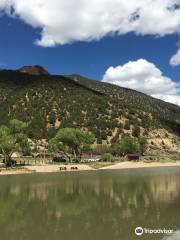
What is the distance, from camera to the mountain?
14638 cm

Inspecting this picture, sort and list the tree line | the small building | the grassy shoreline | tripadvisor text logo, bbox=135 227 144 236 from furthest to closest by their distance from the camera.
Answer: the small building
the tree line
the grassy shoreline
tripadvisor text logo, bbox=135 227 144 236

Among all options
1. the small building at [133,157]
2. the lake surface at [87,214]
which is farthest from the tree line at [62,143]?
the lake surface at [87,214]

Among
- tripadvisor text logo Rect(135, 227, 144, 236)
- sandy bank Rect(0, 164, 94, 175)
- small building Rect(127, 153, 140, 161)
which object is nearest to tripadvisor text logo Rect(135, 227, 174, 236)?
tripadvisor text logo Rect(135, 227, 144, 236)

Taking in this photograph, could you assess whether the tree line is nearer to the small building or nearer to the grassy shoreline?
the small building

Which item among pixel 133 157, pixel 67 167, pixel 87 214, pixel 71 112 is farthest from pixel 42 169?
pixel 71 112

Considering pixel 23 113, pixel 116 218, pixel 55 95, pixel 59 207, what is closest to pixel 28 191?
pixel 59 207

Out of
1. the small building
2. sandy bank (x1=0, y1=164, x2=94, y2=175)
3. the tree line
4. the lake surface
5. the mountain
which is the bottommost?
the lake surface

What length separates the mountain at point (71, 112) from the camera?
146375 millimetres

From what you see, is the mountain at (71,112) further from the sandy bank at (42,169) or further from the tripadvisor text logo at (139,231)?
the tripadvisor text logo at (139,231)

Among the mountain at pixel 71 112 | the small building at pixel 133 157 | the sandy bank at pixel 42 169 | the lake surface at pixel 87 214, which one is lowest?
the lake surface at pixel 87 214

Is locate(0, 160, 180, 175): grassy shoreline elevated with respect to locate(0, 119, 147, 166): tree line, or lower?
lower

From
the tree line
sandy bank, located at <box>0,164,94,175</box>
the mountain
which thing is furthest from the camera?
the mountain

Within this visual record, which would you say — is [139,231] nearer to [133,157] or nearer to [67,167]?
[67,167]

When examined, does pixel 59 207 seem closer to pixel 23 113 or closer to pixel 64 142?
pixel 64 142
